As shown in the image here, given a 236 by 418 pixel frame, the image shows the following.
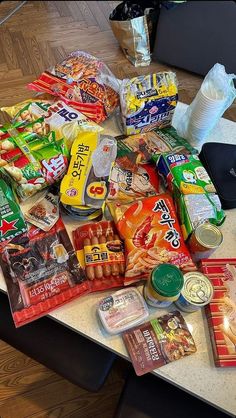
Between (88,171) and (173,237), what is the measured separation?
0.91 ft

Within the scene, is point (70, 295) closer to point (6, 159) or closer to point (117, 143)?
point (6, 159)

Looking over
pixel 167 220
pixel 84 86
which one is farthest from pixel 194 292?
pixel 84 86

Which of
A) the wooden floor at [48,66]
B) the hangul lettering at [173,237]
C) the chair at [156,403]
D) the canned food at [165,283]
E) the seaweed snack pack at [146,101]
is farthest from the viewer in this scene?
the wooden floor at [48,66]

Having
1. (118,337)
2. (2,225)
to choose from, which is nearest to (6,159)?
(2,225)

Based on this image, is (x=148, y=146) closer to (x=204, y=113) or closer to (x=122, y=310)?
(x=204, y=113)

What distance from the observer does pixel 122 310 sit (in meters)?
0.78

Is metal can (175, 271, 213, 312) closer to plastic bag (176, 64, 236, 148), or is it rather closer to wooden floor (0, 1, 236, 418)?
plastic bag (176, 64, 236, 148)

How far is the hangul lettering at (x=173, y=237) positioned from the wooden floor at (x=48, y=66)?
77 cm

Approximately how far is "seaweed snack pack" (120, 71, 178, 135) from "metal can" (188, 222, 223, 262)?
1.37 ft

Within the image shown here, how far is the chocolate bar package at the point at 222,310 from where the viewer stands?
2.45 ft

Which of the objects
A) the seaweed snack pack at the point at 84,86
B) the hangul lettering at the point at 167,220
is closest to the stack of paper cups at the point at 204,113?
the seaweed snack pack at the point at 84,86

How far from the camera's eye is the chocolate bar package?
0.75 meters

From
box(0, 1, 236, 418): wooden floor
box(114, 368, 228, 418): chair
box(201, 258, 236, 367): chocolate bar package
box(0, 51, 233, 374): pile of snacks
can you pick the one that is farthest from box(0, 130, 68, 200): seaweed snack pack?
box(0, 1, 236, 418): wooden floor

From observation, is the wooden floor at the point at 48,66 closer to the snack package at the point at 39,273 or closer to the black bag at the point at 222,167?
the snack package at the point at 39,273
